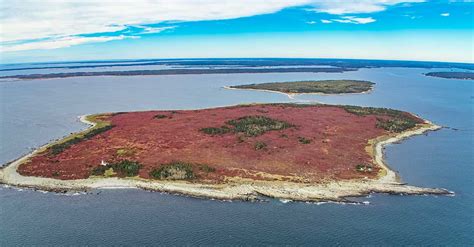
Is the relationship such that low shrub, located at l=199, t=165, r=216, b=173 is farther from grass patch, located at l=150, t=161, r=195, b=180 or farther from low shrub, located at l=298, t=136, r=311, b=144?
low shrub, located at l=298, t=136, r=311, b=144

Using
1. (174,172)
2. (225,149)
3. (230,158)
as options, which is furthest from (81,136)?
(230,158)

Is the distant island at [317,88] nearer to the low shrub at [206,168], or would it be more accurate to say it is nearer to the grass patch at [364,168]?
the grass patch at [364,168]

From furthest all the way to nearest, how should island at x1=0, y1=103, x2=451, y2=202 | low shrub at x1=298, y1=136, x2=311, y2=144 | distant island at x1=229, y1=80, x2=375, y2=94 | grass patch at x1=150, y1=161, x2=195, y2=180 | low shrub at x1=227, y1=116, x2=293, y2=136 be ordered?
distant island at x1=229, y1=80, x2=375, y2=94, low shrub at x1=227, y1=116, x2=293, y2=136, low shrub at x1=298, y1=136, x2=311, y2=144, grass patch at x1=150, y1=161, x2=195, y2=180, island at x1=0, y1=103, x2=451, y2=202

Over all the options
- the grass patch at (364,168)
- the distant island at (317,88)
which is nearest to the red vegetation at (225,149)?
the grass patch at (364,168)

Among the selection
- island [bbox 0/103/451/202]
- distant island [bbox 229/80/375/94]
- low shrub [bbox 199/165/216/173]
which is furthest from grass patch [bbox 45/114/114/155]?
distant island [bbox 229/80/375/94]

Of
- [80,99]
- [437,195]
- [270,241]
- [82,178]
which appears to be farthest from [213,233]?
[80,99]

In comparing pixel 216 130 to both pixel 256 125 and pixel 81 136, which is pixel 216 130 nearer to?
pixel 256 125
